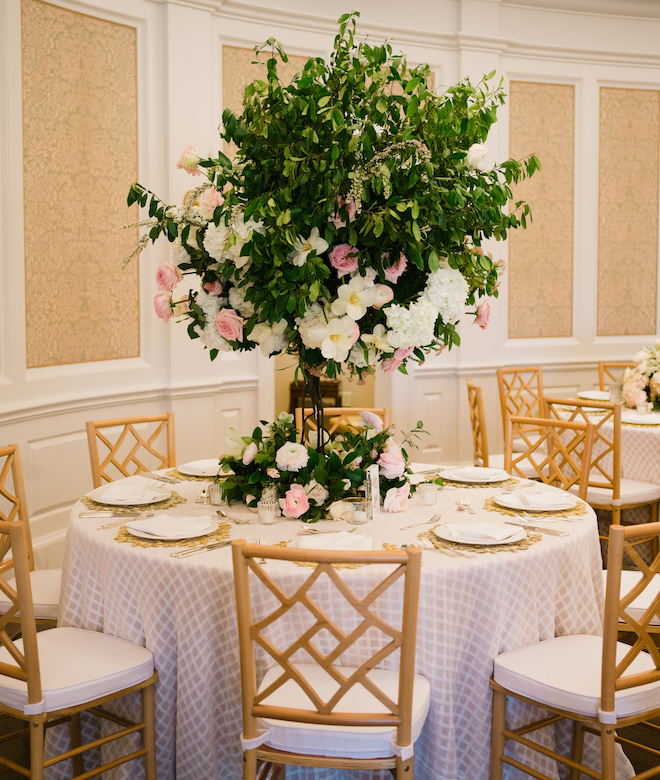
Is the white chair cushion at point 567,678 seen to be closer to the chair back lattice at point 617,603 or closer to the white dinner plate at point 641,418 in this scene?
the chair back lattice at point 617,603

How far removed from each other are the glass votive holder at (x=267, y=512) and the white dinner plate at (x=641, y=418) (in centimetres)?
294

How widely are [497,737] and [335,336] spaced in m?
1.26

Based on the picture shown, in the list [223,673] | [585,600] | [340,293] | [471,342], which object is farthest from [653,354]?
[223,673]

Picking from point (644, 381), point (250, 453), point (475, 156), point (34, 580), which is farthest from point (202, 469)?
point (644, 381)

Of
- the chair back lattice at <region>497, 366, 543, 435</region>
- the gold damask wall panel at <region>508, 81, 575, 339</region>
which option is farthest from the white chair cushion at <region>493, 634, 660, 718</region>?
the gold damask wall panel at <region>508, 81, 575, 339</region>

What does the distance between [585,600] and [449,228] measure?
124cm

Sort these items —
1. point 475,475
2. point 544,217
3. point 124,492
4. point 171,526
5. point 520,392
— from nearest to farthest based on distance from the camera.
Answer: point 171,526
point 124,492
point 475,475
point 520,392
point 544,217

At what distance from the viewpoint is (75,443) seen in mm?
5066

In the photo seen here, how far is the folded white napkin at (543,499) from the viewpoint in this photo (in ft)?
9.46

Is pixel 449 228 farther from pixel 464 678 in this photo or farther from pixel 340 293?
pixel 464 678

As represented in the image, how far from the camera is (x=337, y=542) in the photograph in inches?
96.0

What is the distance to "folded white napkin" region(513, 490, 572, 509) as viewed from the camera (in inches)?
113

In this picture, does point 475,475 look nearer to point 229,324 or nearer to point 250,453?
point 250,453

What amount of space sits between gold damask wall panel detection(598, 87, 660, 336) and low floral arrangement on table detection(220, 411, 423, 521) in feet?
16.9
